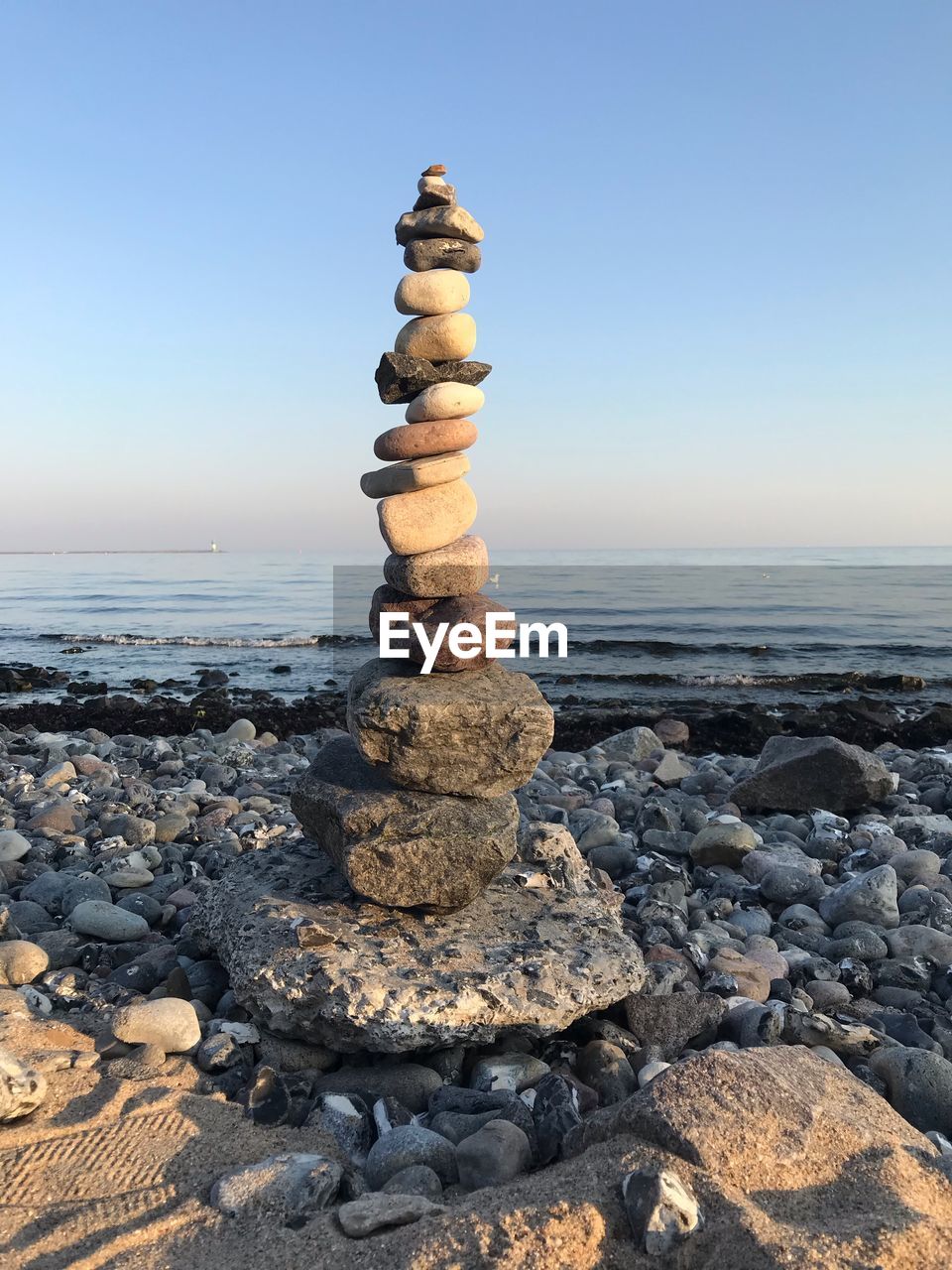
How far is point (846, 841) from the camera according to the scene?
25.6ft

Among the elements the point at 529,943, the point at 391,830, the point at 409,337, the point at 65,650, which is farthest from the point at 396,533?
the point at 65,650

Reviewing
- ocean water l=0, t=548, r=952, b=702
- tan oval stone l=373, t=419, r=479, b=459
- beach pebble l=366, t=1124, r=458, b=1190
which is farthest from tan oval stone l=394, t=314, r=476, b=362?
ocean water l=0, t=548, r=952, b=702

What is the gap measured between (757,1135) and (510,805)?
2.24 metres

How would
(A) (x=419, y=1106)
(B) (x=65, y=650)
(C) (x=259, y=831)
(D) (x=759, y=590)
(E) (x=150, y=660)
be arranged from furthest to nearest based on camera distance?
(D) (x=759, y=590), (B) (x=65, y=650), (E) (x=150, y=660), (C) (x=259, y=831), (A) (x=419, y=1106)

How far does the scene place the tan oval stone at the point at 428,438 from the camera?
4.94 m

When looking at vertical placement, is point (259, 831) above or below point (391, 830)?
below

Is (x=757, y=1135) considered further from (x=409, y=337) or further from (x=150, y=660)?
(x=150, y=660)

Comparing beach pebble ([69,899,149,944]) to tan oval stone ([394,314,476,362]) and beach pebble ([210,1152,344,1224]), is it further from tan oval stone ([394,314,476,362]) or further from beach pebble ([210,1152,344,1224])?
tan oval stone ([394,314,476,362])

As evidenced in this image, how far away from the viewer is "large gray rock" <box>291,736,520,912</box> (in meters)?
4.61

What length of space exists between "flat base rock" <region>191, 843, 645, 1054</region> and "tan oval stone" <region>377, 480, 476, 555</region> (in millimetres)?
1922

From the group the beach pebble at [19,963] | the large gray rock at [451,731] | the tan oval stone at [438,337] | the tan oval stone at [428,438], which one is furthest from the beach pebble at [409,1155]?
the tan oval stone at [438,337]

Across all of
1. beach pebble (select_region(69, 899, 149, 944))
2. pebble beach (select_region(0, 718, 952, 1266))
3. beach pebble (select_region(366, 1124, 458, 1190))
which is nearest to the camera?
pebble beach (select_region(0, 718, 952, 1266))

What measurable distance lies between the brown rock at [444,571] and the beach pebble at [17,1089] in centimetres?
279

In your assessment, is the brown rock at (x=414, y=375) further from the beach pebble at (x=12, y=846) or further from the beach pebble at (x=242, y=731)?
the beach pebble at (x=242, y=731)
